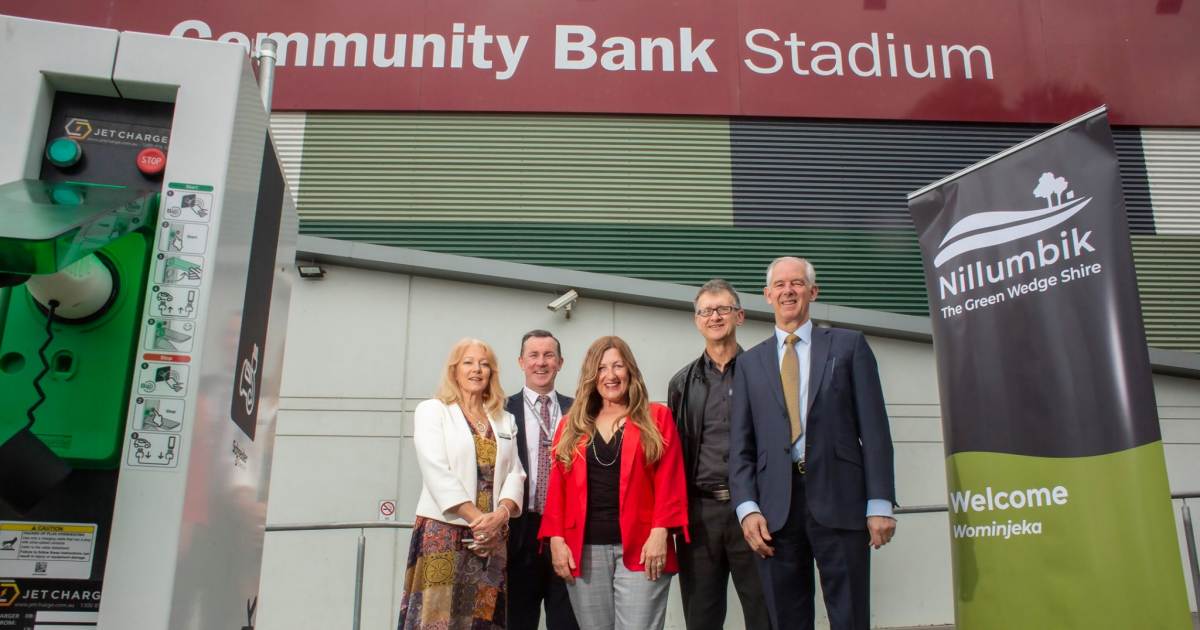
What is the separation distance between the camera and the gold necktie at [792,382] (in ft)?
11.2

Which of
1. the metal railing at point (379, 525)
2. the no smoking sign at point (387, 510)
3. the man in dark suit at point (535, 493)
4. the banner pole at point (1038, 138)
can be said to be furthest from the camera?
the no smoking sign at point (387, 510)

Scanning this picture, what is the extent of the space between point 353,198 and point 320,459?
11.9 feet

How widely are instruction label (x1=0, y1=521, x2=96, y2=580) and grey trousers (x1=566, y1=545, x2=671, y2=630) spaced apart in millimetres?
2347

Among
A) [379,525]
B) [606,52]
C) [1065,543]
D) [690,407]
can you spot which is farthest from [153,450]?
[606,52]

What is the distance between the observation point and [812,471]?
3.26 meters

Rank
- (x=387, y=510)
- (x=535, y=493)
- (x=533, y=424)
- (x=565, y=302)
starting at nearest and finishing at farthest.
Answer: (x=535, y=493)
(x=533, y=424)
(x=387, y=510)
(x=565, y=302)

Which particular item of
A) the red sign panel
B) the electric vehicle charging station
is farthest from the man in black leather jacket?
the red sign panel

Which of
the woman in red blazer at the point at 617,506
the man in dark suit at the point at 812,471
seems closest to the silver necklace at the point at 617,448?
the woman in red blazer at the point at 617,506

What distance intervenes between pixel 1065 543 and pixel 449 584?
2.15 m

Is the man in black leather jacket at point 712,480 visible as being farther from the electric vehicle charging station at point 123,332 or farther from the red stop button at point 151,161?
the red stop button at point 151,161

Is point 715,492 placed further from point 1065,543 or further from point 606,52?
point 606,52

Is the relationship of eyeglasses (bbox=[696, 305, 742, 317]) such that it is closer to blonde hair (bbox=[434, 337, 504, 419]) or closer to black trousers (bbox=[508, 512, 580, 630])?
blonde hair (bbox=[434, 337, 504, 419])

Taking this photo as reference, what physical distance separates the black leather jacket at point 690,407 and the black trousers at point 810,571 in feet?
1.82

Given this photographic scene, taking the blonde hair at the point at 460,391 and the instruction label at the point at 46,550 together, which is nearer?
the instruction label at the point at 46,550
